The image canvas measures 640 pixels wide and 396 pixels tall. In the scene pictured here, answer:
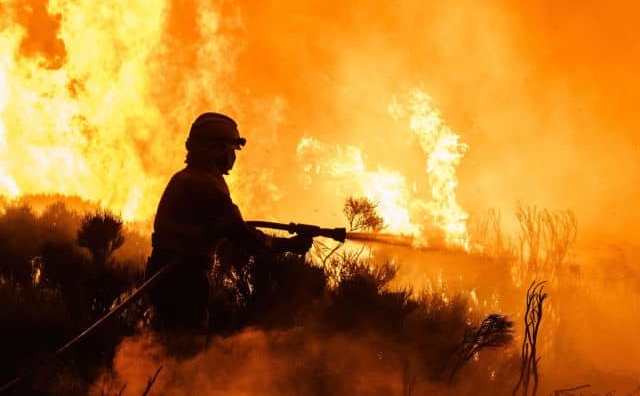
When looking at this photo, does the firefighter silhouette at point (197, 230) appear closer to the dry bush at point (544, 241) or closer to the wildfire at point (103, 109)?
the wildfire at point (103, 109)

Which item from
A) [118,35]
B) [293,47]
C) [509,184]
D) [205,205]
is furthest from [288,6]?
[205,205]

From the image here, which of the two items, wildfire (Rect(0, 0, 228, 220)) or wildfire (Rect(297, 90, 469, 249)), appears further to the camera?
wildfire (Rect(297, 90, 469, 249))

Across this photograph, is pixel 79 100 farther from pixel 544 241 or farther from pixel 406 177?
pixel 544 241

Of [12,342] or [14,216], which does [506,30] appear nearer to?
[14,216]

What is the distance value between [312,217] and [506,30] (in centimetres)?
970

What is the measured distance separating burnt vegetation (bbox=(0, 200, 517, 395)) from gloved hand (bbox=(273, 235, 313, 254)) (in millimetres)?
1114

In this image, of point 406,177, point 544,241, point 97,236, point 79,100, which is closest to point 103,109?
point 79,100

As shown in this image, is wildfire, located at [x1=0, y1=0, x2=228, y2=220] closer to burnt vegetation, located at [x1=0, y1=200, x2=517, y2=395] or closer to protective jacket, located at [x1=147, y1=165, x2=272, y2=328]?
burnt vegetation, located at [x1=0, y1=200, x2=517, y2=395]

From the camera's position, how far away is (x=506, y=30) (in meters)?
18.3

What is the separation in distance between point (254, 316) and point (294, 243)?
159 cm

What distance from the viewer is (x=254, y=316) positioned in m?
5.47

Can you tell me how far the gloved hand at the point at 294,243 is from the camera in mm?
4191

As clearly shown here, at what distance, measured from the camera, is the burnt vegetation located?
429cm

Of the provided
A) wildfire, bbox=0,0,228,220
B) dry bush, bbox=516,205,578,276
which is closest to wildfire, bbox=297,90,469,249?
dry bush, bbox=516,205,578,276
